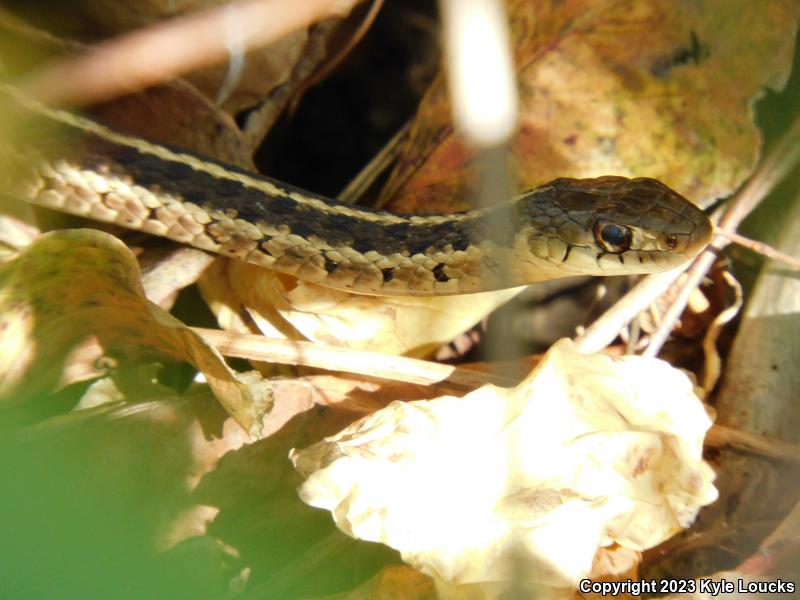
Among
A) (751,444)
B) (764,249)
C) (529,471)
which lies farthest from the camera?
(764,249)

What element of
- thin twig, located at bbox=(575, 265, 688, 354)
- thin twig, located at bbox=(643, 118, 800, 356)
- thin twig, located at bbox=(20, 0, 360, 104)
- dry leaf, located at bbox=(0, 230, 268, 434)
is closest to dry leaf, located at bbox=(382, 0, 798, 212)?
thin twig, located at bbox=(643, 118, 800, 356)

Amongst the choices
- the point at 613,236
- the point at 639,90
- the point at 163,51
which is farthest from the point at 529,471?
the point at 163,51

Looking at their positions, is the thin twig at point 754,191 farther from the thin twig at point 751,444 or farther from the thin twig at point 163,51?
the thin twig at point 163,51

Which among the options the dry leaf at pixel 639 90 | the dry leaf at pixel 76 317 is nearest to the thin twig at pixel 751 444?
the dry leaf at pixel 639 90

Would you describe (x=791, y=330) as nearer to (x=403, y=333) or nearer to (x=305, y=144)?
(x=403, y=333)

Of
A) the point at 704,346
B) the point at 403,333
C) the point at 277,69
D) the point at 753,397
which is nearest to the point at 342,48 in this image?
the point at 277,69

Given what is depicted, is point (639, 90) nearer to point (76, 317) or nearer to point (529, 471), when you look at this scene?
point (529, 471)
